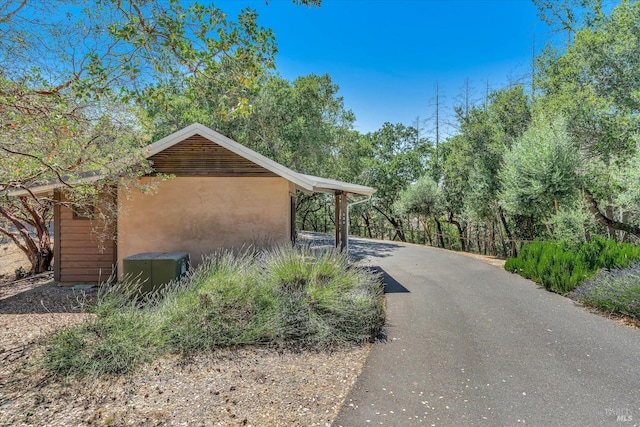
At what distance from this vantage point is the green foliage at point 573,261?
7.93 m

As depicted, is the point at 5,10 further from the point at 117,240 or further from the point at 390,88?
the point at 390,88

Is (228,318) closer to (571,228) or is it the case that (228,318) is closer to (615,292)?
(615,292)

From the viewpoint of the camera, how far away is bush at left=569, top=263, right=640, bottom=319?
6.28 meters

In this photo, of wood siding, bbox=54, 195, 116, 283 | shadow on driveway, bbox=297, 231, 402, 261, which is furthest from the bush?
wood siding, bbox=54, 195, 116, 283

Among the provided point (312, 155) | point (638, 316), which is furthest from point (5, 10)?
point (312, 155)

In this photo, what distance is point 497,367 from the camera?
14.6 ft

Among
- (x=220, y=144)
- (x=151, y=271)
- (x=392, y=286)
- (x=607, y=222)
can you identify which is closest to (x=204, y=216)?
(x=220, y=144)

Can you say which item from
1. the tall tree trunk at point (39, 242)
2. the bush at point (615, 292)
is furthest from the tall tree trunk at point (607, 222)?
the tall tree trunk at point (39, 242)

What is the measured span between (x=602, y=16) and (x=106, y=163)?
16.9m

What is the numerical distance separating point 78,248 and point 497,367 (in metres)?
10.6

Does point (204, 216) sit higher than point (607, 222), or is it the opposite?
point (204, 216)

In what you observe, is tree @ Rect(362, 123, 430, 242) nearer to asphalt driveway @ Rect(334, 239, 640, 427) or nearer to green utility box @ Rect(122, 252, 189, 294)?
asphalt driveway @ Rect(334, 239, 640, 427)

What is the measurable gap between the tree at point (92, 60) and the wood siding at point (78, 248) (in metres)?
4.20

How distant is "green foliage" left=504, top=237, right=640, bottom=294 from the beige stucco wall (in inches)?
287
